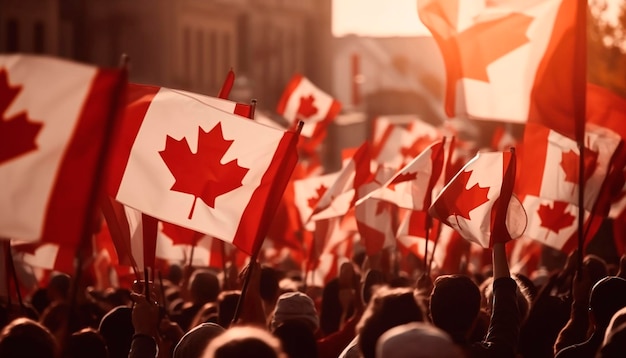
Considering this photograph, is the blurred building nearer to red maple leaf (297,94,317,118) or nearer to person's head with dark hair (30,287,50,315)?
red maple leaf (297,94,317,118)

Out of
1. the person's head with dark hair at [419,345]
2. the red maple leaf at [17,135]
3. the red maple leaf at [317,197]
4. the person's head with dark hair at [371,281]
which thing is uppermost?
the red maple leaf at [17,135]

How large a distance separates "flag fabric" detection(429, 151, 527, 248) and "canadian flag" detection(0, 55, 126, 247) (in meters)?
2.61

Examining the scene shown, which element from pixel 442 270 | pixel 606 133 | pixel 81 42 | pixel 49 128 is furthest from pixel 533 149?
pixel 81 42

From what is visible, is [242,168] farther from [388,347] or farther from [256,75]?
[256,75]

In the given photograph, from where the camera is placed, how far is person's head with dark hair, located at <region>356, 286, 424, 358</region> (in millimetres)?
5172

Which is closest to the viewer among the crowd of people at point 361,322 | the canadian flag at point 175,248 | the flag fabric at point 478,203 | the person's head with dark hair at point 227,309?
the crowd of people at point 361,322

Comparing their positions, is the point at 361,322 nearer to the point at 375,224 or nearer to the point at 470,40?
the point at 470,40

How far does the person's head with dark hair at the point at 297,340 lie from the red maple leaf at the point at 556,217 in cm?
452

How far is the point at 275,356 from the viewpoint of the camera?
4820mm

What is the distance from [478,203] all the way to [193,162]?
5.70 feet

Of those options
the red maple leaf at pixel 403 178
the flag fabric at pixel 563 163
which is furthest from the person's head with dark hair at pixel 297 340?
the flag fabric at pixel 563 163

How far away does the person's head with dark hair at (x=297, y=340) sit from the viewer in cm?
671

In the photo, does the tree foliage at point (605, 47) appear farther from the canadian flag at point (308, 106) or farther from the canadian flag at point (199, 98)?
the canadian flag at point (199, 98)

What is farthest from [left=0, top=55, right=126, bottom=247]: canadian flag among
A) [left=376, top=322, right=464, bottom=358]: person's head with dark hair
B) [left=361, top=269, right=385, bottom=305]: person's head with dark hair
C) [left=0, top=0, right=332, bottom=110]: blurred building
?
[left=0, top=0, right=332, bottom=110]: blurred building
